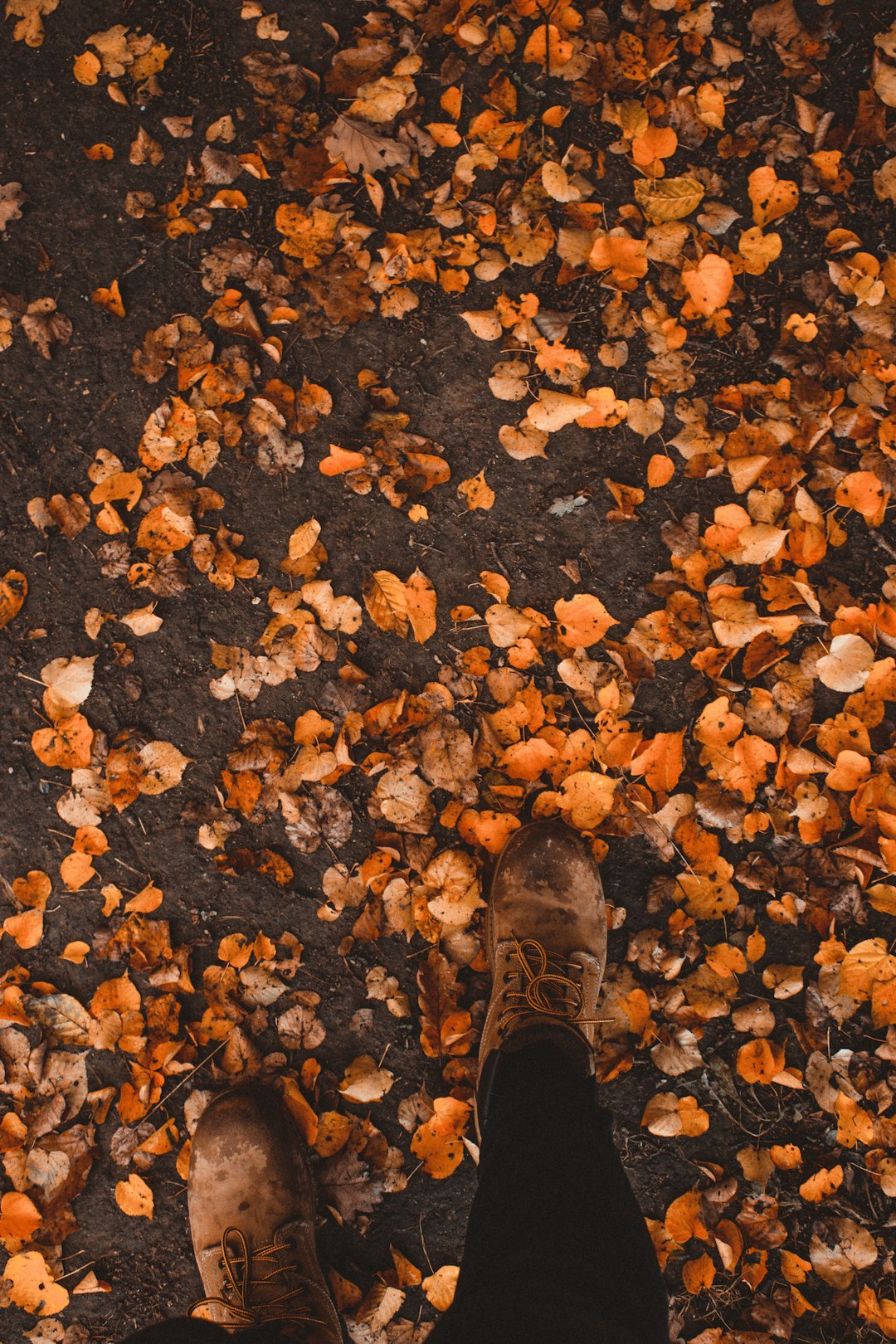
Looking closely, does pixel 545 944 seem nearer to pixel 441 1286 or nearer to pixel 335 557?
pixel 441 1286

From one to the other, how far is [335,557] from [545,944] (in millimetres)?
1101

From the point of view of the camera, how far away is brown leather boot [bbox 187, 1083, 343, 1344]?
1.78 metres

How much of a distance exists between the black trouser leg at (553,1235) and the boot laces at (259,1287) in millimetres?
539

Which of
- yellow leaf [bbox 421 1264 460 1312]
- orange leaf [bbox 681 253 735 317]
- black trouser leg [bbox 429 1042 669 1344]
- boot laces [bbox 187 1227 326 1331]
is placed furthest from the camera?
orange leaf [bbox 681 253 735 317]

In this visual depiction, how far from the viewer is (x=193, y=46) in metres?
2.02

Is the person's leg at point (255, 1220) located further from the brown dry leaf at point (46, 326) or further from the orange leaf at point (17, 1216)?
the brown dry leaf at point (46, 326)

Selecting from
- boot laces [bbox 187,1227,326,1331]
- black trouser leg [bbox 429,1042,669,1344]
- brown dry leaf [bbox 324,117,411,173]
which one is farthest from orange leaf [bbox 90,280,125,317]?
boot laces [bbox 187,1227,326,1331]

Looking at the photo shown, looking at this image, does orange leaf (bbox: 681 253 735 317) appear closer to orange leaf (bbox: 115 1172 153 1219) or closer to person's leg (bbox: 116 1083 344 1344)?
person's leg (bbox: 116 1083 344 1344)

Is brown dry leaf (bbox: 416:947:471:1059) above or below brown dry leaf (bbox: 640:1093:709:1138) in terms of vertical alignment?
above

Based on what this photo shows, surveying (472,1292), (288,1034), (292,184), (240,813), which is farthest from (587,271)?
(472,1292)

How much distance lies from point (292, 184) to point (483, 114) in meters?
0.53

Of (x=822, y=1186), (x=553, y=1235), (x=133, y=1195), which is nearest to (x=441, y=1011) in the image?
(x=553, y=1235)

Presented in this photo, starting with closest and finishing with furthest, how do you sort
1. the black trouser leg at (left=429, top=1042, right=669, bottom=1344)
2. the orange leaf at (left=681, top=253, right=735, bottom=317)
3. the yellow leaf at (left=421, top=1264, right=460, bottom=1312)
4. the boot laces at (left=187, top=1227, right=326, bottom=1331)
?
the black trouser leg at (left=429, top=1042, right=669, bottom=1344) < the boot laces at (left=187, top=1227, right=326, bottom=1331) < the yellow leaf at (left=421, top=1264, right=460, bottom=1312) < the orange leaf at (left=681, top=253, right=735, bottom=317)

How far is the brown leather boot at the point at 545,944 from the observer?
1786 millimetres
